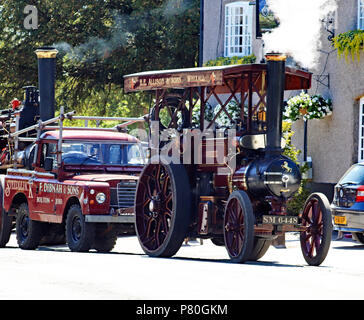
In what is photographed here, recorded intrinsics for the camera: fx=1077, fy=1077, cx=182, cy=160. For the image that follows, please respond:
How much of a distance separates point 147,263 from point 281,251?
6155 millimetres

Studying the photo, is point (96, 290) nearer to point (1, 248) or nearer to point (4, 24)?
point (1, 248)

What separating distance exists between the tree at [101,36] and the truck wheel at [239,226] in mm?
21140

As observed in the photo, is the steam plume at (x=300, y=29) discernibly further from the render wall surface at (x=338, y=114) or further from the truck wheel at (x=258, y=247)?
the truck wheel at (x=258, y=247)

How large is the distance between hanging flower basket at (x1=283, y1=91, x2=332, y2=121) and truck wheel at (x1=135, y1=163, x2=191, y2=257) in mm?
8994

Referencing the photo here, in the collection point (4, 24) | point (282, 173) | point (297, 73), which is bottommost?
point (282, 173)

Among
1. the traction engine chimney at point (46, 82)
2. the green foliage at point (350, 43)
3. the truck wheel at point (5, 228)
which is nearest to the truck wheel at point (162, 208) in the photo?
the truck wheel at point (5, 228)

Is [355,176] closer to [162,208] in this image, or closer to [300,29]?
[300,29]

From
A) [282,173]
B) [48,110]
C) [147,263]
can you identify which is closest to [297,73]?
[282,173]

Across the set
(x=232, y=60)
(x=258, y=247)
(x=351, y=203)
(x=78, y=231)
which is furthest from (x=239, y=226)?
(x=232, y=60)

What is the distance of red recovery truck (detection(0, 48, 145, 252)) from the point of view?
55.4 feet

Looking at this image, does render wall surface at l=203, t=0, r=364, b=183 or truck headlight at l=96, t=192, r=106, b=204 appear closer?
truck headlight at l=96, t=192, r=106, b=204

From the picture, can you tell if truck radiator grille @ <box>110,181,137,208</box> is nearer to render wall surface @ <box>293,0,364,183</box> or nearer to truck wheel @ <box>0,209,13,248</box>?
truck wheel @ <box>0,209,13,248</box>

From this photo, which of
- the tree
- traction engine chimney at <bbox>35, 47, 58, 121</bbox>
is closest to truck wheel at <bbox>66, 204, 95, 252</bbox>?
traction engine chimney at <bbox>35, 47, 58, 121</bbox>
